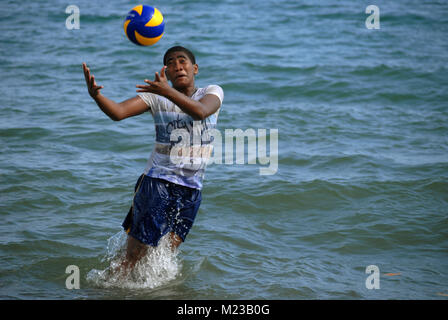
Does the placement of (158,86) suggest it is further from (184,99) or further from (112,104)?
(112,104)

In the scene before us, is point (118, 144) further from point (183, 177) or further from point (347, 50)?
point (347, 50)

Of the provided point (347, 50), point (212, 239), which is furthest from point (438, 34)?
point (212, 239)

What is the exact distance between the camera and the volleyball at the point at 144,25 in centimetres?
516

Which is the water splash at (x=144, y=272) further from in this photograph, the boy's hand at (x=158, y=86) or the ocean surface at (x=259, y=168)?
the boy's hand at (x=158, y=86)

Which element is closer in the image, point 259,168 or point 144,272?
point 144,272

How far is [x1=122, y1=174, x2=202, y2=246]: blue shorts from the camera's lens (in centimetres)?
472

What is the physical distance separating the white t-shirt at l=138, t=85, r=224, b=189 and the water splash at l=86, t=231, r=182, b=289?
24.4 inches

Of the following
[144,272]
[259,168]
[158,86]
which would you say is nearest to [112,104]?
[158,86]

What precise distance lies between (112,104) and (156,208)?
0.94 m

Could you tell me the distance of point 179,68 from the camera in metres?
4.73

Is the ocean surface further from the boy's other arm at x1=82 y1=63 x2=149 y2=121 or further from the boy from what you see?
the boy's other arm at x1=82 y1=63 x2=149 y2=121

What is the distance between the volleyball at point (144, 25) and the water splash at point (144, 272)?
1.78 meters

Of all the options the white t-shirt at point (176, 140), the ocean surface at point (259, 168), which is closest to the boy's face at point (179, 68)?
the white t-shirt at point (176, 140)

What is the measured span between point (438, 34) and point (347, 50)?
9.10ft
